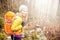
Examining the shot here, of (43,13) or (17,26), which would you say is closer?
(17,26)

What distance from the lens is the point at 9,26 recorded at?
1.85 metres

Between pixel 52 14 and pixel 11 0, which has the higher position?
pixel 11 0

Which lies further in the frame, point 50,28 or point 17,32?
point 50,28

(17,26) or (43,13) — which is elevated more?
(43,13)

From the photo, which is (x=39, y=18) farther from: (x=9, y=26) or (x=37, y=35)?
(x=9, y=26)

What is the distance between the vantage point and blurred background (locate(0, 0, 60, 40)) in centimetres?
188

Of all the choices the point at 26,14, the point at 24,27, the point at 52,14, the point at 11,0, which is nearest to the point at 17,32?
the point at 24,27

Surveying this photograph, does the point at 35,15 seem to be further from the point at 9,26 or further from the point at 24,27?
the point at 9,26

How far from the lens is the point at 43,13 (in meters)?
1.99

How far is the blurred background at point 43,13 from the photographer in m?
1.88

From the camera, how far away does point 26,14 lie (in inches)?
75.2

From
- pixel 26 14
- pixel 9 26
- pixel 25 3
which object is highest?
Answer: pixel 25 3

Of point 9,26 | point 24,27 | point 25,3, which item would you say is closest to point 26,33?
point 24,27

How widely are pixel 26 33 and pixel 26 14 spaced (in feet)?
0.70
